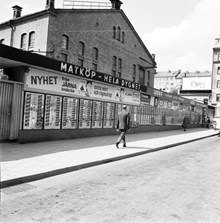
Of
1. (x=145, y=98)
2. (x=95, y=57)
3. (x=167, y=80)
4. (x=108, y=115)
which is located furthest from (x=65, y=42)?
(x=167, y=80)

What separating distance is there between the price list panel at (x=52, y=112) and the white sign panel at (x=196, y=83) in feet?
188

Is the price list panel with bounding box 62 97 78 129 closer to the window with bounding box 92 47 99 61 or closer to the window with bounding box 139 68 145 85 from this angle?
the window with bounding box 92 47 99 61

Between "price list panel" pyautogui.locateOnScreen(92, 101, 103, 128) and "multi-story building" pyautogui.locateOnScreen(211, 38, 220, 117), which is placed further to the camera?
"multi-story building" pyautogui.locateOnScreen(211, 38, 220, 117)

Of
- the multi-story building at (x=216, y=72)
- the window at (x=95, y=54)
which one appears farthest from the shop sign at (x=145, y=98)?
the multi-story building at (x=216, y=72)

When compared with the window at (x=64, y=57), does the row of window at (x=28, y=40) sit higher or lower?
higher

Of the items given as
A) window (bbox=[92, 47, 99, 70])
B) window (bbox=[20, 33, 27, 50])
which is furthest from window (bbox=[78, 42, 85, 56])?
window (bbox=[20, 33, 27, 50])

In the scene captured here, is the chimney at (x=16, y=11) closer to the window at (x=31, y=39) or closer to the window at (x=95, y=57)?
the window at (x=31, y=39)

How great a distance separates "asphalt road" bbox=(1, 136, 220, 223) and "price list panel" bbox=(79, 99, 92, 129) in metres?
6.60

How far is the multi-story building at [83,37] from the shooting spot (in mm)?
25516

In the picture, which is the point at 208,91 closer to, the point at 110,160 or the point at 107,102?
the point at 107,102

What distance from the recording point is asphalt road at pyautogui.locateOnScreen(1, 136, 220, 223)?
3.86 meters

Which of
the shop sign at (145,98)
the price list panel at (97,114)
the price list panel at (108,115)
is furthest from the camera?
the shop sign at (145,98)

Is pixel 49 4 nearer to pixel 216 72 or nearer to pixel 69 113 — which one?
pixel 69 113

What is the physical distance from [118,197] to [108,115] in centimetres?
1112
